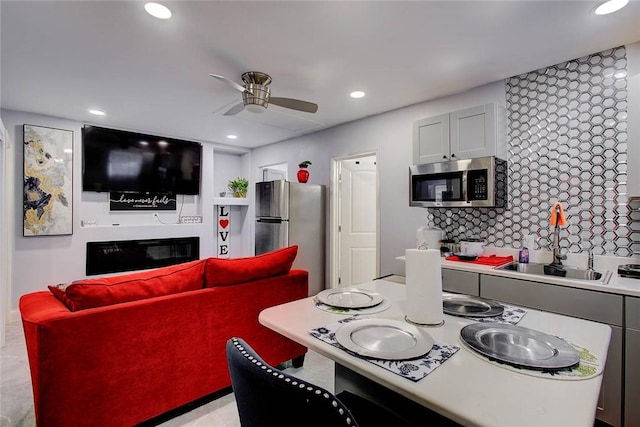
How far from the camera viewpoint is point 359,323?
1.14 meters

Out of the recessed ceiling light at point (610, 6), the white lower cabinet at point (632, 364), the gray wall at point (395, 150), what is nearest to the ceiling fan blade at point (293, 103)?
the gray wall at point (395, 150)

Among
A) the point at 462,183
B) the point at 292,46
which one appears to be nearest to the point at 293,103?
the point at 292,46

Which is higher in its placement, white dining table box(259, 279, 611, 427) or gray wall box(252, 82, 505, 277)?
gray wall box(252, 82, 505, 277)

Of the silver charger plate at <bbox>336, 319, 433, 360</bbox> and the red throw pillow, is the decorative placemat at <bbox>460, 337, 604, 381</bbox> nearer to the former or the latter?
the silver charger plate at <bbox>336, 319, 433, 360</bbox>

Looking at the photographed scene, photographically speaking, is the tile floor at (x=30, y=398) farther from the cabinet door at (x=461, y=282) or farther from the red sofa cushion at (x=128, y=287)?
the cabinet door at (x=461, y=282)

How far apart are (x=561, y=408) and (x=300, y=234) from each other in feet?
12.3

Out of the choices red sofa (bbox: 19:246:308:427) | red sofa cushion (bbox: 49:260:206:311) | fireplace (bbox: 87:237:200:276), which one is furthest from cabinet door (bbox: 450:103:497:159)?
fireplace (bbox: 87:237:200:276)

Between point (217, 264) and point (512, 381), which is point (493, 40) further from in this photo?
point (217, 264)

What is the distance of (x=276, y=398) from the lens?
2.25ft

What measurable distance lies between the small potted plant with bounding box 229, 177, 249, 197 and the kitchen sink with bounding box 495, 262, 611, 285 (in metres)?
4.60

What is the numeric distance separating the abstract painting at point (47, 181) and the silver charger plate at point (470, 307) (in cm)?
475

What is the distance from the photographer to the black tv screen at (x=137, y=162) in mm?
4316

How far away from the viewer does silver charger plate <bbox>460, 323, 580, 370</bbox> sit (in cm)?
85

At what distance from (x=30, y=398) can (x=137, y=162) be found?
3.43 metres
